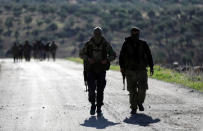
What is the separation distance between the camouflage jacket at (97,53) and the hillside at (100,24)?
224 ft

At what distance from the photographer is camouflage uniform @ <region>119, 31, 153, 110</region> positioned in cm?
1063

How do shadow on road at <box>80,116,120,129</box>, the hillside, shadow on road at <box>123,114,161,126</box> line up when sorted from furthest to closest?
the hillside < shadow on road at <box>123,114,161,126</box> < shadow on road at <box>80,116,120,129</box>

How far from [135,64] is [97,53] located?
2.94 feet

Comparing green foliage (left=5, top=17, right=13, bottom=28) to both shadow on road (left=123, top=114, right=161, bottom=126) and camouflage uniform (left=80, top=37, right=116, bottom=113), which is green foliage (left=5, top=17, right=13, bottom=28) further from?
shadow on road (left=123, top=114, right=161, bottom=126)

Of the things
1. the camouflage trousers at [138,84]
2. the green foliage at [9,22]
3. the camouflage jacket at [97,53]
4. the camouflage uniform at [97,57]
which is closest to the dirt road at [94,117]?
the camouflage trousers at [138,84]

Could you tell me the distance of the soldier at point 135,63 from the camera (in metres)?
10.6

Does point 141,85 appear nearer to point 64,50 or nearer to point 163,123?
point 163,123

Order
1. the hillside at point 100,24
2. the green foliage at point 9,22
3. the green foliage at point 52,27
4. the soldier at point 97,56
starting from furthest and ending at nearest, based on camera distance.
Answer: the green foliage at point 9,22, the green foliage at point 52,27, the hillside at point 100,24, the soldier at point 97,56

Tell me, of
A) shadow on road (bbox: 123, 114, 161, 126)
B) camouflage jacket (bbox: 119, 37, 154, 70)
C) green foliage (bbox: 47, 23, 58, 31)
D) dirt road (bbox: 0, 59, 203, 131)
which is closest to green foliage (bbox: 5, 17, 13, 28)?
green foliage (bbox: 47, 23, 58, 31)

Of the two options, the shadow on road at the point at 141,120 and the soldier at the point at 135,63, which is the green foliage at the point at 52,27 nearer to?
the soldier at the point at 135,63

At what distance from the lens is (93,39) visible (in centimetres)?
1056

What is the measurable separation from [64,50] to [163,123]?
9573cm

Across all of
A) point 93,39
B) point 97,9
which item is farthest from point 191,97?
point 97,9

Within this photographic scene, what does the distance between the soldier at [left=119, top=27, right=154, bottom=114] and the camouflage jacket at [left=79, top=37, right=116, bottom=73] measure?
1.19ft
